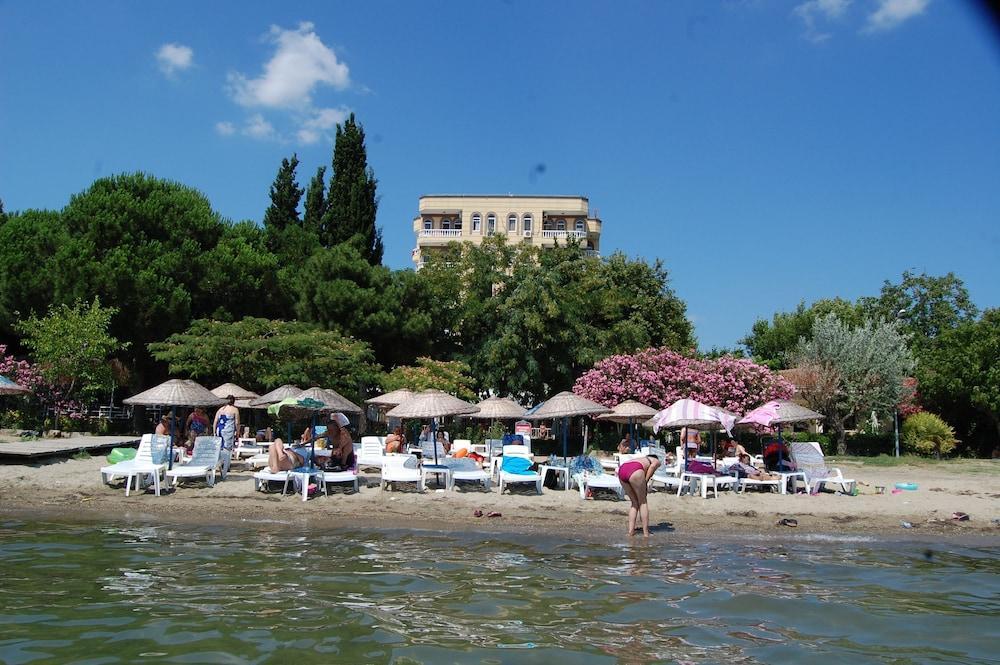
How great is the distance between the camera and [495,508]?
14141 millimetres

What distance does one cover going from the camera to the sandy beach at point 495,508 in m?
13.3

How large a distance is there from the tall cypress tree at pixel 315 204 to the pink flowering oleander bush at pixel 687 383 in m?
18.6

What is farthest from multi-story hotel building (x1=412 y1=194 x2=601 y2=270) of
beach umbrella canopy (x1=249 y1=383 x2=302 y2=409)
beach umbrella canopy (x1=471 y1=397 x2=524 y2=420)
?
beach umbrella canopy (x1=249 y1=383 x2=302 y2=409)

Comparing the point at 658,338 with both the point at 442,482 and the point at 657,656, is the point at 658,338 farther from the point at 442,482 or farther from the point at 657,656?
the point at 657,656

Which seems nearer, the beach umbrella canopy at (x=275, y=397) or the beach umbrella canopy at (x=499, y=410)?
the beach umbrella canopy at (x=275, y=397)

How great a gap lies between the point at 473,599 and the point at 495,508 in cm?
561

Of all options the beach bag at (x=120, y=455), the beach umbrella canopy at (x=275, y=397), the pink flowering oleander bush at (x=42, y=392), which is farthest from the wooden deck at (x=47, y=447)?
the beach umbrella canopy at (x=275, y=397)

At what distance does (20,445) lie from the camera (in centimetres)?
1745

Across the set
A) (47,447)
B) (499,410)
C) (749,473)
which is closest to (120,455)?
(47,447)

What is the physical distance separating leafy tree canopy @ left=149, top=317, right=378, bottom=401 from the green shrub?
1967 cm

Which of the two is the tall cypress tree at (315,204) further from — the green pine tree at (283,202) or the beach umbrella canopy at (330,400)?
the beach umbrella canopy at (330,400)

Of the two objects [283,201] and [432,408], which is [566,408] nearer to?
[432,408]

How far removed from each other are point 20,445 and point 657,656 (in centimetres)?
1603

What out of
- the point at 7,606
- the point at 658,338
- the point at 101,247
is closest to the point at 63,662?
the point at 7,606
